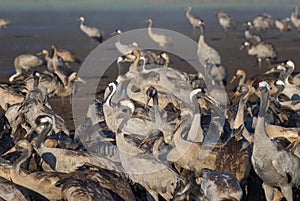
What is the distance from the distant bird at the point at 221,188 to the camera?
21.6 feet

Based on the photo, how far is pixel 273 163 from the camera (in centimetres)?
724

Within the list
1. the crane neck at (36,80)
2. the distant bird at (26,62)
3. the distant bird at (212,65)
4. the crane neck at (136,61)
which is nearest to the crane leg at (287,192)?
the crane neck at (36,80)

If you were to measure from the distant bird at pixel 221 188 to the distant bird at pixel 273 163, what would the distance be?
583 millimetres

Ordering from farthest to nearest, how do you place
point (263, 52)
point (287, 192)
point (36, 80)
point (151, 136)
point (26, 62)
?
point (263, 52) < point (26, 62) < point (36, 80) < point (151, 136) < point (287, 192)

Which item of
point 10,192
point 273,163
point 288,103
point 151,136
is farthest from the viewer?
point 288,103

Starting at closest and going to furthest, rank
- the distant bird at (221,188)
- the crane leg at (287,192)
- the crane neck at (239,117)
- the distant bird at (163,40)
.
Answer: the distant bird at (221,188) < the crane leg at (287,192) < the crane neck at (239,117) < the distant bird at (163,40)

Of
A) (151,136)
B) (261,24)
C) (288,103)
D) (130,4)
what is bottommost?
(130,4)

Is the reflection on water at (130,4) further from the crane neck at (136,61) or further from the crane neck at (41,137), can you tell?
the crane neck at (41,137)

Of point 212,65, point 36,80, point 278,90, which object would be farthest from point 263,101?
point 212,65

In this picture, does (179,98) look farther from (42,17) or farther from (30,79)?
(42,17)

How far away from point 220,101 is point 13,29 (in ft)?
67.0

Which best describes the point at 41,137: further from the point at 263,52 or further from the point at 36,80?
the point at 263,52

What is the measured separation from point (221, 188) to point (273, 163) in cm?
88

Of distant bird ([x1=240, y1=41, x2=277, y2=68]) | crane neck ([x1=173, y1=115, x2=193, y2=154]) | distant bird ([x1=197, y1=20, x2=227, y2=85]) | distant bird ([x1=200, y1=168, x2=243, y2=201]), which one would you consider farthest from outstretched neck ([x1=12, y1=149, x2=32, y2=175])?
distant bird ([x1=240, y1=41, x2=277, y2=68])
